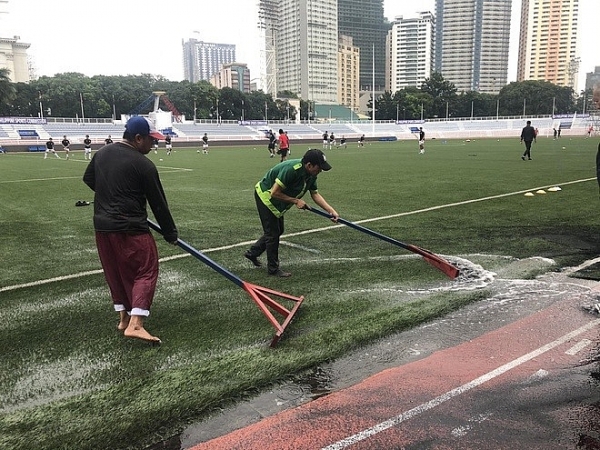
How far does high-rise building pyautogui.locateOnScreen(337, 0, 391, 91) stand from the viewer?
13600 centimetres

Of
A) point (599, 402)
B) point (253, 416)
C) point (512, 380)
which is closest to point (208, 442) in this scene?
point (253, 416)

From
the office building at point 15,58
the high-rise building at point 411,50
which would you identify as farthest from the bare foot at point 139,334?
the office building at point 15,58

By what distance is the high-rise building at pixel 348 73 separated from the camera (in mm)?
135125

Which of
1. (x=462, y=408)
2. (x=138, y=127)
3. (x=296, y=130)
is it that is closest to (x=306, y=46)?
(x=296, y=130)

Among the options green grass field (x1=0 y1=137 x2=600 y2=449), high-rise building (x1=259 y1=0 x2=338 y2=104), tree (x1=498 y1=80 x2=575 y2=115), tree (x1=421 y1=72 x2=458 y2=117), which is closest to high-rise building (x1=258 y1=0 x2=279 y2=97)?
high-rise building (x1=259 y1=0 x2=338 y2=104)

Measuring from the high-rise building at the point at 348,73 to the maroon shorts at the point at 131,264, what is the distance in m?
136

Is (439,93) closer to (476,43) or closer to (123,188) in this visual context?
(476,43)

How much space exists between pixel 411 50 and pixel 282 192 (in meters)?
134

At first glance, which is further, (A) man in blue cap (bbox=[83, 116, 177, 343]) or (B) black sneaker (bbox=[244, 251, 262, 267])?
(B) black sneaker (bbox=[244, 251, 262, 267])

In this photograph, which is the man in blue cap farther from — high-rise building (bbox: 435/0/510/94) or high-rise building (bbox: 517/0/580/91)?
high-rise building (bbox: 435/0/510/94)

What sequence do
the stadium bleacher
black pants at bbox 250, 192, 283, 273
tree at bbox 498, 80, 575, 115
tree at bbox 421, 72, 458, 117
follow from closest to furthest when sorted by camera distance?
black pants at bbox 250, 192, 283, 273 < the stadium bleacher < tree at bbox 498, 80, 575, 115 < tree at bbox 421, 72, 458, 117

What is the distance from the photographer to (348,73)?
143 meters

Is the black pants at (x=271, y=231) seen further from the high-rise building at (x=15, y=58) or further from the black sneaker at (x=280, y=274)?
the high-rise building at (x=15, y=58)

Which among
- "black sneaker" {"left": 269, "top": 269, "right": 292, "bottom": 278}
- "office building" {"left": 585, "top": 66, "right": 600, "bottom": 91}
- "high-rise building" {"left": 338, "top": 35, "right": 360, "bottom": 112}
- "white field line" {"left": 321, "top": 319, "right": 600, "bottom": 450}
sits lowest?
"black sneaker" {"left": 269, "top": 269, "right": 292, "bottom": 278}
